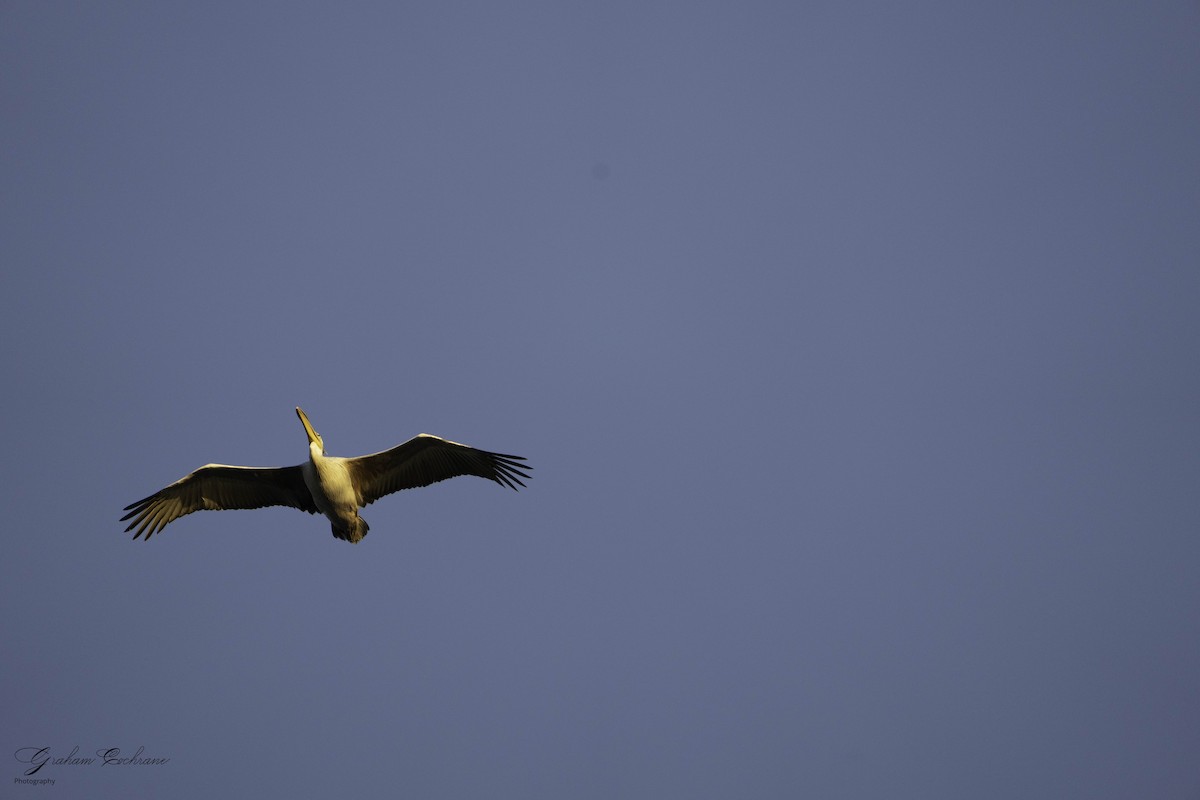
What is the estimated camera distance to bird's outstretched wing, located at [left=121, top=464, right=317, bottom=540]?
22078mm

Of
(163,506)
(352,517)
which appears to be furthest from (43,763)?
(352,517)

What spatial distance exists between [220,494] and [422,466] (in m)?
4.00

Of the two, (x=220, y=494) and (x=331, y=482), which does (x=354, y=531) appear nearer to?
(x=331, y=482)

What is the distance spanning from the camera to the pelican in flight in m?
22.0

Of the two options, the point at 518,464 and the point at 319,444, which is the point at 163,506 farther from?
the point at 518,464

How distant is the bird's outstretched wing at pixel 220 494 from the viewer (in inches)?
869

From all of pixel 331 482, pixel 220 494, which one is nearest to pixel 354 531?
pixel 331 482

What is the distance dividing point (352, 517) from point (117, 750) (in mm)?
9203

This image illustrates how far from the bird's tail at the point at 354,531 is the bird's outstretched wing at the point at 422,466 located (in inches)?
23.5

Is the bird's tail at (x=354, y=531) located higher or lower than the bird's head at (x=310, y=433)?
lower

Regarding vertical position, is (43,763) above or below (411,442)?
below

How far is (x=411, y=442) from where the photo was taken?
22172 mm

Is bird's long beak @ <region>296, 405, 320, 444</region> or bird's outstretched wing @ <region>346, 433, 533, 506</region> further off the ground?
bird's long beak @ <region>296, 405, 320, 444</region>

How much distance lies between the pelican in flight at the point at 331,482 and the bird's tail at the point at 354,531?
0.02 meters
